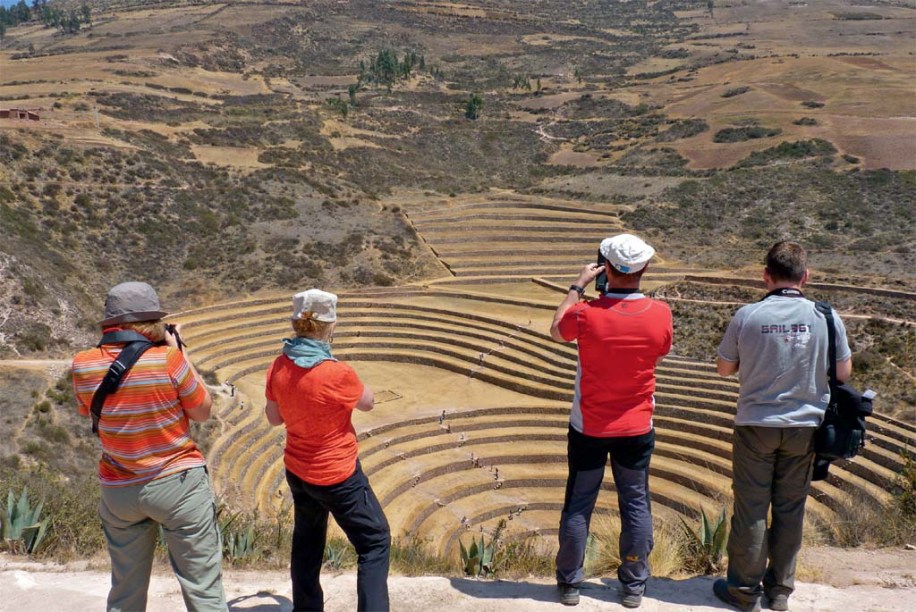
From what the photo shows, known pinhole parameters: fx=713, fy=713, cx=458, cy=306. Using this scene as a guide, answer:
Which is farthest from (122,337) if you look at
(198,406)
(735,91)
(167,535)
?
(735,91)

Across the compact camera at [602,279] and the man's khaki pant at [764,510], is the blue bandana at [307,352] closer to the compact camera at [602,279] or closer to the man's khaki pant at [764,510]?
the compact camera at [602,279]

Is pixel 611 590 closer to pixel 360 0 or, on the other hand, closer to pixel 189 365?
pixel 189 365

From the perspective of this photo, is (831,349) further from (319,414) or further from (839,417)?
(319,414)

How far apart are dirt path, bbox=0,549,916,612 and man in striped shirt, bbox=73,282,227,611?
0.88m

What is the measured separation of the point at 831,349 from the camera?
4.18 metres

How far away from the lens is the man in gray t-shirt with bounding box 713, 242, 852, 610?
13.6 ft

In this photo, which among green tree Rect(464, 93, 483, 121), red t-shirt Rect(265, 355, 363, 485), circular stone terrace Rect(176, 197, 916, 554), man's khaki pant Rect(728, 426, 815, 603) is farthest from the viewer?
green tree Rect(464, 93, 483, 121)

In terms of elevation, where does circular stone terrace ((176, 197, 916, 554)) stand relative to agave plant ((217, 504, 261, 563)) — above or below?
below

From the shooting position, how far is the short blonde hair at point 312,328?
4.03 m

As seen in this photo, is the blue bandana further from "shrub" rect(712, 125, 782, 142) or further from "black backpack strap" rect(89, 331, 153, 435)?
"shrub" rect(712, 125, 782, 142)

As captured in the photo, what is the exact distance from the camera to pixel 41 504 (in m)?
5.53

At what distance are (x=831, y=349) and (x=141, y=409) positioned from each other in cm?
388

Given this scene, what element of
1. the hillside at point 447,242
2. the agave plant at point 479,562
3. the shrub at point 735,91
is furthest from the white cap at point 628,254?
the shrub at point 735,91

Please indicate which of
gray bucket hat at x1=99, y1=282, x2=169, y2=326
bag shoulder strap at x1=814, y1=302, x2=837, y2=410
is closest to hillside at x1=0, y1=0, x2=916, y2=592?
bag shoulder strap at x1=814, y1=302, x2=837, y2=410
